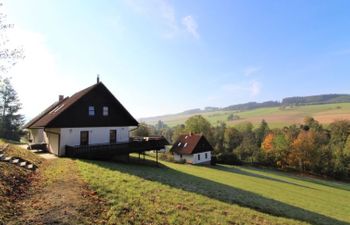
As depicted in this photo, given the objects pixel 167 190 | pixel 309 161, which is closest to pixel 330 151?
pixel 309 161

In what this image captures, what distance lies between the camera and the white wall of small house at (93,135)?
81.8 feet

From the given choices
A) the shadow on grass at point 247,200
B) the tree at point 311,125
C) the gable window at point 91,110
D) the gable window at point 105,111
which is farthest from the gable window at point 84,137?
the tree at point 311,125

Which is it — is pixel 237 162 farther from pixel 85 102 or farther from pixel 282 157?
pixel 85 102

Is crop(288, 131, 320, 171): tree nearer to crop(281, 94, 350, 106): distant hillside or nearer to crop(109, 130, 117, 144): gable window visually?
crop(109, 130, 117, 144): gable window

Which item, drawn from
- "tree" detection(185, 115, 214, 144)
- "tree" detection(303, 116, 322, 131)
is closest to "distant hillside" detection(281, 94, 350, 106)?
"tree" detection(303, 116, 322, 131)

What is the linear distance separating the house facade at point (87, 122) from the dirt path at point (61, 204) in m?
11.7

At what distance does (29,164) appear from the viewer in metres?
17.4

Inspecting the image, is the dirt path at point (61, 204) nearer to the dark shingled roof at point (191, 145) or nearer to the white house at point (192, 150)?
the white house at point (192, 150)

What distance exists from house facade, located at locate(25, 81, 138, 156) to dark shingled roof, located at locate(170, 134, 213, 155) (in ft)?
68.6

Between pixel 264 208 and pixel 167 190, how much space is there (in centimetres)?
558

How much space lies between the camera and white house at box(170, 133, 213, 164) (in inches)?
1951

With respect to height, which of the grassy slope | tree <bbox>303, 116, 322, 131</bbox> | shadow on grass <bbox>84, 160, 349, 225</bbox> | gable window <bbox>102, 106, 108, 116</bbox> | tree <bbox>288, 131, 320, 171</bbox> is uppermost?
gable window <bbox>102, 106, 108, 116</bbox>

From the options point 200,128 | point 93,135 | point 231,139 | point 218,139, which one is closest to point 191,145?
point 93,135

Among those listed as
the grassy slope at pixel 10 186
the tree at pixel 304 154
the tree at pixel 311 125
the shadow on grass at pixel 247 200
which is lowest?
the tree at pixel 304 154
